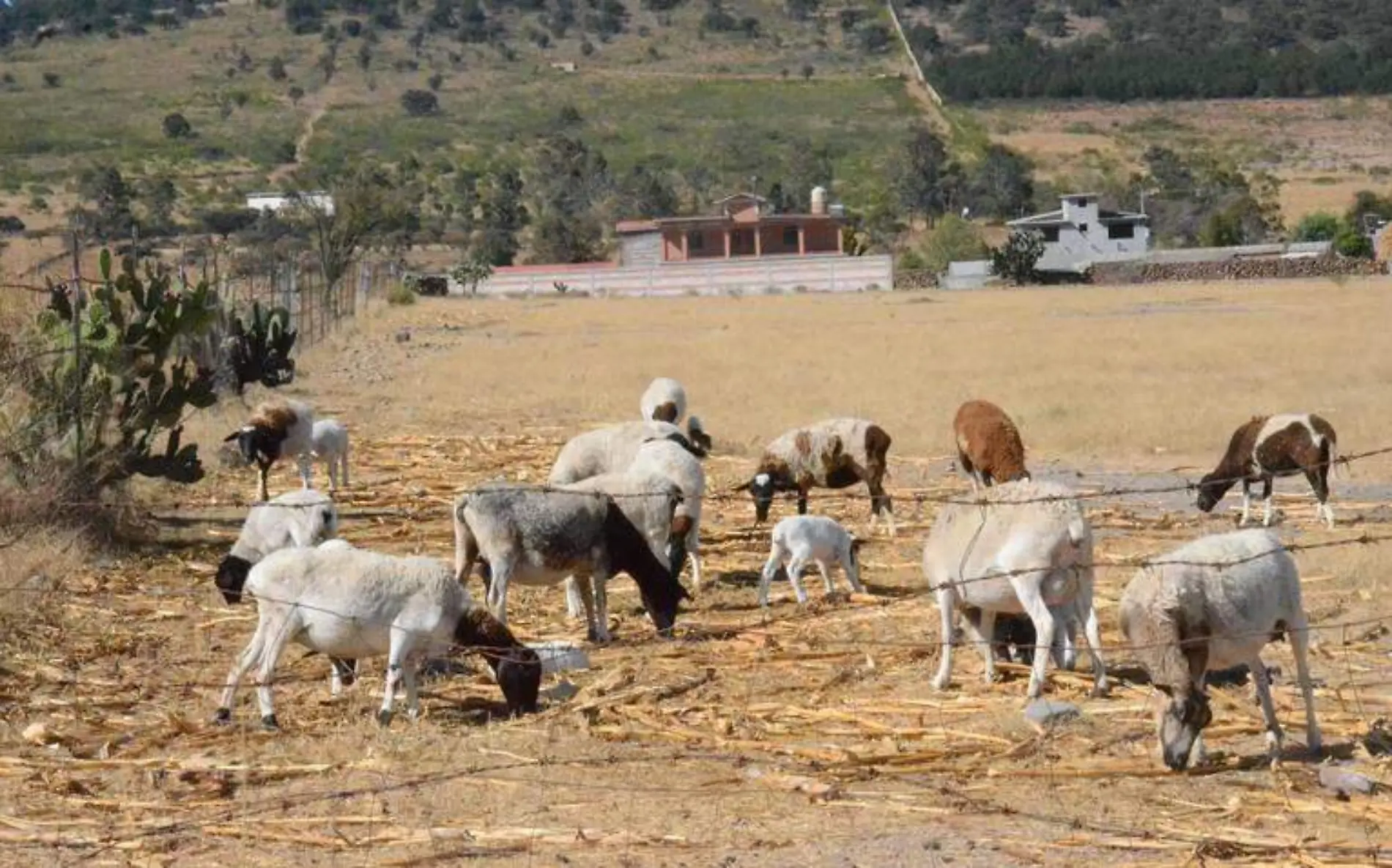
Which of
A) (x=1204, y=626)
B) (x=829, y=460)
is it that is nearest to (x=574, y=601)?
(x=829, y=460)

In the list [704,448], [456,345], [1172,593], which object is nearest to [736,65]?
[456,345]

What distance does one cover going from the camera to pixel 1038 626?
13016 mm

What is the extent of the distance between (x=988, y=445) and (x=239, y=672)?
9.91 meters

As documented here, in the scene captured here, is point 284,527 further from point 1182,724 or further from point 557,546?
point 1182,724

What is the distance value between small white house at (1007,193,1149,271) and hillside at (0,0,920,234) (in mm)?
25917

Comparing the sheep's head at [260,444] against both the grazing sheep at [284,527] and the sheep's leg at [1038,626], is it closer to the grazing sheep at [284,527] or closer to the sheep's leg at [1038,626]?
the grazing sheep at [284,527]

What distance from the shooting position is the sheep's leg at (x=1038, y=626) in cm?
1292

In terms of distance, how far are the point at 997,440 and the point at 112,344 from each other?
8259 mm

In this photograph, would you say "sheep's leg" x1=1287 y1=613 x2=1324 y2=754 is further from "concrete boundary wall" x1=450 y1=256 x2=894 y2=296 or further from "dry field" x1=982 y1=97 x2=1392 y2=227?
"dry field" x1=982 y1=97 x2=1392 y2=227

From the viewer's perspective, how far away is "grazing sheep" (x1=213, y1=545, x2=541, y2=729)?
1257cm

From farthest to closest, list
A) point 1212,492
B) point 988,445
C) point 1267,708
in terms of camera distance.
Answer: point 1212,492, point 988,445, point 1267,708

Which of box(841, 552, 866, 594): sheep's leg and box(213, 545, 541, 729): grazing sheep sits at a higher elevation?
box(213, 545, 541, 729): grazing sheep

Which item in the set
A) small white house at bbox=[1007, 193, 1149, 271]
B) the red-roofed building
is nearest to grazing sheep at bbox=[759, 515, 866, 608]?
the red-roofed building

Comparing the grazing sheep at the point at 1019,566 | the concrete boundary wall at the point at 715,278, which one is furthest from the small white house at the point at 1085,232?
the grazing sheep at the point at 1019,566
